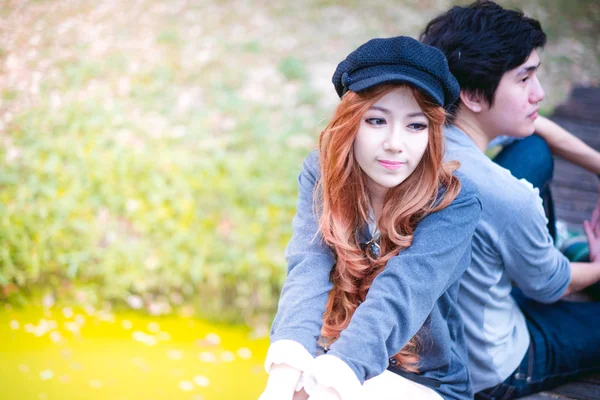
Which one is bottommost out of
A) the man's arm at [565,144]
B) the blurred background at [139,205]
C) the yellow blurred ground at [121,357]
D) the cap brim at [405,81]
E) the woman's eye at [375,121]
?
the yellow blurred ground at [121,357]

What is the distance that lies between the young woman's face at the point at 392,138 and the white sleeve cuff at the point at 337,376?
0.52m

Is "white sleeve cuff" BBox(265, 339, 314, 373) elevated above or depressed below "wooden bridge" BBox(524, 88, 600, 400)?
below

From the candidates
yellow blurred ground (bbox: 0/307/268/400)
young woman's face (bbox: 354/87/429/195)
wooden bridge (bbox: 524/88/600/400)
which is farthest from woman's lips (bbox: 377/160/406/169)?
yellow blurred ground (bbox: 0/307/268/400)

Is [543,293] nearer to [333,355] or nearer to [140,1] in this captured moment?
[333,355]

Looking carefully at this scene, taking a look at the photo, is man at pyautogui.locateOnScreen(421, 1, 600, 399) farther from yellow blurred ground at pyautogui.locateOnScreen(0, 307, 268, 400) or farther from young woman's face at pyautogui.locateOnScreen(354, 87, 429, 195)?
yellow blurred ground at pyautogui.locateOnScreen(0, 307, 268, 400)

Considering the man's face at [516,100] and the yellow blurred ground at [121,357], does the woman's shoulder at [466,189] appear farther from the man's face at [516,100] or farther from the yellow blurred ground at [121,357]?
the yellow blurred ground at [121,357]

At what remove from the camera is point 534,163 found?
2432mm

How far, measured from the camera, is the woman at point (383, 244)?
5.17 ft

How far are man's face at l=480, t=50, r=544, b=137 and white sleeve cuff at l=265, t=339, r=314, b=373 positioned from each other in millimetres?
1112

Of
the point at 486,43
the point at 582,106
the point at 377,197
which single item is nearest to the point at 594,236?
the point at 486,43

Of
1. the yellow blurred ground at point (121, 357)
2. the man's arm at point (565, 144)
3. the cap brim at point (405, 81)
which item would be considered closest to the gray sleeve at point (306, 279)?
the cap brim at point (405, 81)

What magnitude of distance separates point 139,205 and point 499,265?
274 centimetres

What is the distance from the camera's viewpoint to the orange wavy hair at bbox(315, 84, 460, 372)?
174cm

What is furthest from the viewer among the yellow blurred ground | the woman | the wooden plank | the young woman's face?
the wooden plank
